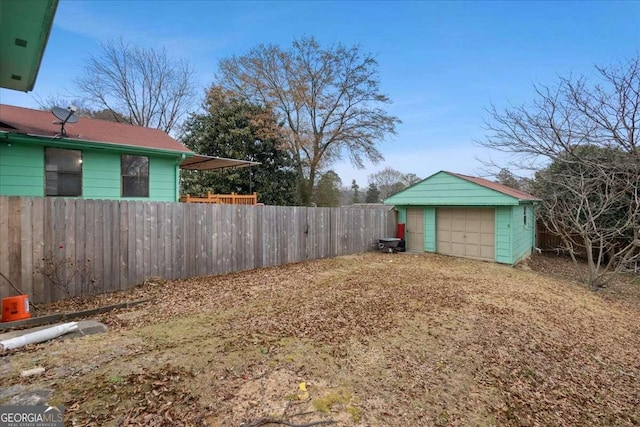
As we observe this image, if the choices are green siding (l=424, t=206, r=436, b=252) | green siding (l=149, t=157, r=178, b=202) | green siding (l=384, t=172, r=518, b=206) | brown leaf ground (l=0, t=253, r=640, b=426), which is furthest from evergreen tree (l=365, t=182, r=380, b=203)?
brown leaf ground (l=0, t=253, r=640, b=426)

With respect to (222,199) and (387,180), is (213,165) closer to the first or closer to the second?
(222,199)

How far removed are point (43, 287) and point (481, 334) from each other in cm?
663

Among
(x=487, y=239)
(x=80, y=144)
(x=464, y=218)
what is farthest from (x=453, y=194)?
(x=80, y=144)

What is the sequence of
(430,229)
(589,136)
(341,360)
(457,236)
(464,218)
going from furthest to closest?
(430,229), (457,236), (464,218), (589,136), (341,360)

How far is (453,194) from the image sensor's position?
11.5 m

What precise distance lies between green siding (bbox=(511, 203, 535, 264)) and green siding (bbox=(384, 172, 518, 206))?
911mm

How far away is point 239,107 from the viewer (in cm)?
1772

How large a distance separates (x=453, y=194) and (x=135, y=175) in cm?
1062

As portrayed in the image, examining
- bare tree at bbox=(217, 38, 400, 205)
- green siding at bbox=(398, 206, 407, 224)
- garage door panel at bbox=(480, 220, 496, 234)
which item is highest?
bare tree at bbox=(217, 38, 400, 205)

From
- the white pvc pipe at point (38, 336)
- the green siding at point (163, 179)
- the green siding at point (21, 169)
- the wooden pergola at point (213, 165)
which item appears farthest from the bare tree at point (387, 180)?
the white pvc pipe at point (38, 336)

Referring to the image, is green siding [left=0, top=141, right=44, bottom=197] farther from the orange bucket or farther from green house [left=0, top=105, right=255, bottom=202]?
the orange bucket

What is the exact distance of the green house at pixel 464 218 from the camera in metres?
10.6

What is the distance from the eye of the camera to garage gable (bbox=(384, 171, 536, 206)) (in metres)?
10.6

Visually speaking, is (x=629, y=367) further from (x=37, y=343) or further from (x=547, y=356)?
(x=37, y=343)
